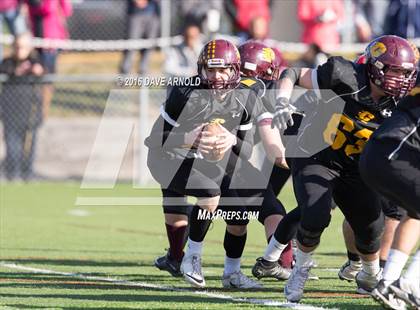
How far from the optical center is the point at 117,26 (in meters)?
18.3

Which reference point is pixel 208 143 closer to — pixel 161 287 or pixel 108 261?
pixel 161 287

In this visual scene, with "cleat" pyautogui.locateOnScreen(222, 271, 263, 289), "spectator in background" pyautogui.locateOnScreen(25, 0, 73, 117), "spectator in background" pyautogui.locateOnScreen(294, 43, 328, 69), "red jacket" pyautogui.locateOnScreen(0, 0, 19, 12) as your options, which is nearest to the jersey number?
"cleat" pyautogui.locateOnScreen(222, 271, 263, 289)

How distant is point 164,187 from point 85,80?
7.90 metres

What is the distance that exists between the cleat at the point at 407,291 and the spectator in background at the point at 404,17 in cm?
1085

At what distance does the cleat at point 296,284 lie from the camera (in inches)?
248

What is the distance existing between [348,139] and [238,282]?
1.34 metres

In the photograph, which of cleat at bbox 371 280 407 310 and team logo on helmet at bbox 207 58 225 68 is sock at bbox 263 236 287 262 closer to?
team logo on helmet at bbox 207 58 225 68

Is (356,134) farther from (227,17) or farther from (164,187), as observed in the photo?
(227,17)

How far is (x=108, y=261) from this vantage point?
344 inches

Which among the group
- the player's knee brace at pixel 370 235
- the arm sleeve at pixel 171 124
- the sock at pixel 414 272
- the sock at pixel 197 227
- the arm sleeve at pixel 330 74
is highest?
the arm sleeve at pixel 330 74

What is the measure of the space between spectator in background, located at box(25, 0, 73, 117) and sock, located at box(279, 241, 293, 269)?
8306mm

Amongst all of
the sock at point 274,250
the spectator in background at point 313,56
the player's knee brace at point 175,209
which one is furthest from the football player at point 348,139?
the spectator in background at point 313,56

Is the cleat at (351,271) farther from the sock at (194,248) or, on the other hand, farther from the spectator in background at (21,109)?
the spectator in background at (21,109)

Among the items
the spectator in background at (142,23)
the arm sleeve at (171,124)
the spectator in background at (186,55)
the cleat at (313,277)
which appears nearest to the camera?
the arm sleeve at (171,124)
